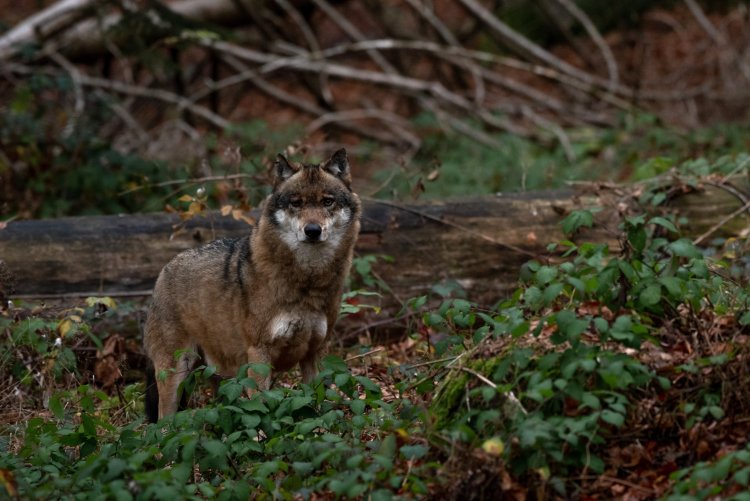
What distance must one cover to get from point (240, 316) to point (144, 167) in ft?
17.3

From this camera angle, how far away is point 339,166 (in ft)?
23.2

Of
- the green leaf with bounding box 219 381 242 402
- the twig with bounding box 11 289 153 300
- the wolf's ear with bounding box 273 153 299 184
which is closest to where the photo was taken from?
the green leaf with bounding box 219 381 242 402

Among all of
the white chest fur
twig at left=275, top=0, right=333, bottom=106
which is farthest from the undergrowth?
twig at left=275, top=0, right=333, bottom=106

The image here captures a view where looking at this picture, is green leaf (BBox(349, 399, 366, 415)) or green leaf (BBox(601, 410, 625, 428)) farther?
green leaf (BBox(349, 399, 366, 415))

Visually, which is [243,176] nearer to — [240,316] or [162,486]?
[240,316]

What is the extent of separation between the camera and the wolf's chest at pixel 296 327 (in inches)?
267

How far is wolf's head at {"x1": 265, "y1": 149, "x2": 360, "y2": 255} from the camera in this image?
673cm

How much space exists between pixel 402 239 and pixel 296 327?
95.6 inches

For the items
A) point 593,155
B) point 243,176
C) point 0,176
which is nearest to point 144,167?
point 0,176

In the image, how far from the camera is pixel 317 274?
6809 mm

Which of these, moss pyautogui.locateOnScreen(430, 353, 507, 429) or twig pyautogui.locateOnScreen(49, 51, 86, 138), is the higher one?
twig pyautogui.locateOnScreen(49, 51, 86, 138)

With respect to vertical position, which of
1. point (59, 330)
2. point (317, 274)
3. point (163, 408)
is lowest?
point (163, 408)

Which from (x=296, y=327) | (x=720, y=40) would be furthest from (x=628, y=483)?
(x=720, y=40)

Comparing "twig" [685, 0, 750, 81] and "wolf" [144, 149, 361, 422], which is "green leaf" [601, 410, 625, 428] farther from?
"twig" [685, 0, 750, 81]
